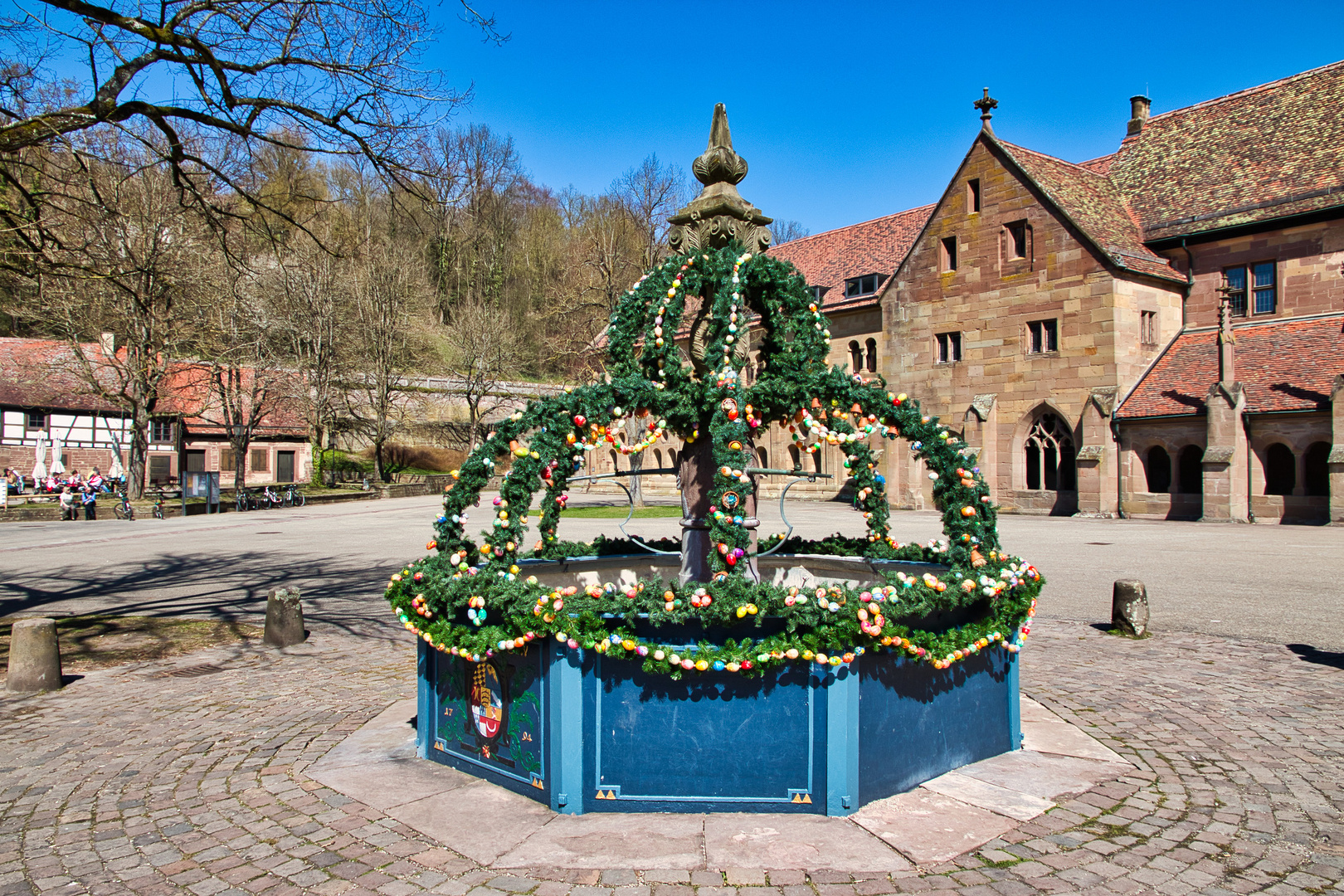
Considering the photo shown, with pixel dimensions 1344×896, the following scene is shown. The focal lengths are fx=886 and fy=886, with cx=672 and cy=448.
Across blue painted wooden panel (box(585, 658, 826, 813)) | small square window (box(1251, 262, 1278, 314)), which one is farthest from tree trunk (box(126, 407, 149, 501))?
small square window (box(1251, 262, 1278, 314))

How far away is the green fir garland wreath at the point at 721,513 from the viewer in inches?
187

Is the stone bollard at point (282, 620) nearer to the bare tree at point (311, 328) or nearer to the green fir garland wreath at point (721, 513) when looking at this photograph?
the green fir garland wreath at point (721, 513)

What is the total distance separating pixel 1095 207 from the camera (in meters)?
32.4

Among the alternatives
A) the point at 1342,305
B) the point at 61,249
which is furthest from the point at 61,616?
the point at 1342,305

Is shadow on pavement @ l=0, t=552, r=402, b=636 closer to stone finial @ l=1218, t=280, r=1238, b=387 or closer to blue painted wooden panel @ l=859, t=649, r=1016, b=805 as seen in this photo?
blue painted wooden panel @ l=859, t=649, r=1016, b=805

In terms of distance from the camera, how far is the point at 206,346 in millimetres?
35812

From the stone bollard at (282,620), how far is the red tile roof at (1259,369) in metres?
27.1

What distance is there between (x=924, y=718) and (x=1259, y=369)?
27998 millimetres

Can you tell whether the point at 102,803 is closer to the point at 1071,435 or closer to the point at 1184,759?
the point at 1184,759

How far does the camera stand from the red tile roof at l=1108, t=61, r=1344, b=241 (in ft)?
93.9

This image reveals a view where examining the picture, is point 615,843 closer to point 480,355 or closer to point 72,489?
point 72,489

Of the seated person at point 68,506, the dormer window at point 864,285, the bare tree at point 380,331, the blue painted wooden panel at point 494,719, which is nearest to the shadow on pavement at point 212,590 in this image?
the blue painted wooden panel at point 494,719

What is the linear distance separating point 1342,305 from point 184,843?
109ft

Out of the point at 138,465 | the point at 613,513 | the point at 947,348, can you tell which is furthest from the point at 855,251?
the point at 138,465
